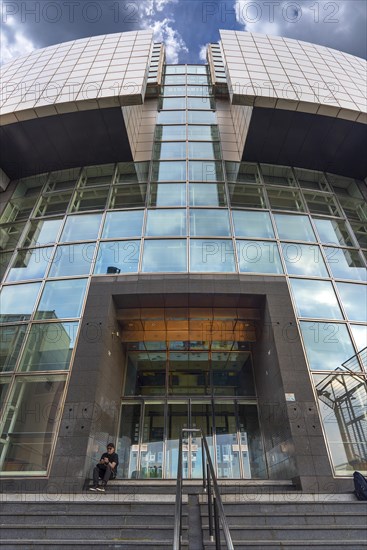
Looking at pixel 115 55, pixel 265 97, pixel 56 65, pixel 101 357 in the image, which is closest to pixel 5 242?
pixel 101 357

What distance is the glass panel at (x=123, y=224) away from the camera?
12.7m

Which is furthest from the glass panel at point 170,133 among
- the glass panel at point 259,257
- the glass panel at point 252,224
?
the glass panel at point 259,257

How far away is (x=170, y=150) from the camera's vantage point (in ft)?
53.1

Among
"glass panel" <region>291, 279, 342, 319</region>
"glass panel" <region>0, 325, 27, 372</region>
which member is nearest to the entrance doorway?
"glass panel" <region>291, 279, 342, 319</region>

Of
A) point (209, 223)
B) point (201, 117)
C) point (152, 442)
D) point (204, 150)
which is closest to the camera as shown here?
point (152, 442)

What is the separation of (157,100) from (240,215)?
10.2m

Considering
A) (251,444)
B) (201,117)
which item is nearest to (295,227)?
(251,444)

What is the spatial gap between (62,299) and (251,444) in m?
7.90

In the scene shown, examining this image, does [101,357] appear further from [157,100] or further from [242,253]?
[157,100]

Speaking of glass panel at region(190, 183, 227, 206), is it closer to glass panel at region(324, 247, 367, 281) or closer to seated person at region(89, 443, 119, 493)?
glass panel at region(324, 247, 367, 281)

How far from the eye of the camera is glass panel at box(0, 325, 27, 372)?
10.0 meters

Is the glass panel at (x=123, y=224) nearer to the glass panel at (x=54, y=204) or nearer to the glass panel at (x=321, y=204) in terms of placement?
the glass panel at (x=54, y=204)

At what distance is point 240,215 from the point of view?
13.3 m

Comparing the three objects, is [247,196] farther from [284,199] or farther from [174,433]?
[174,433]
